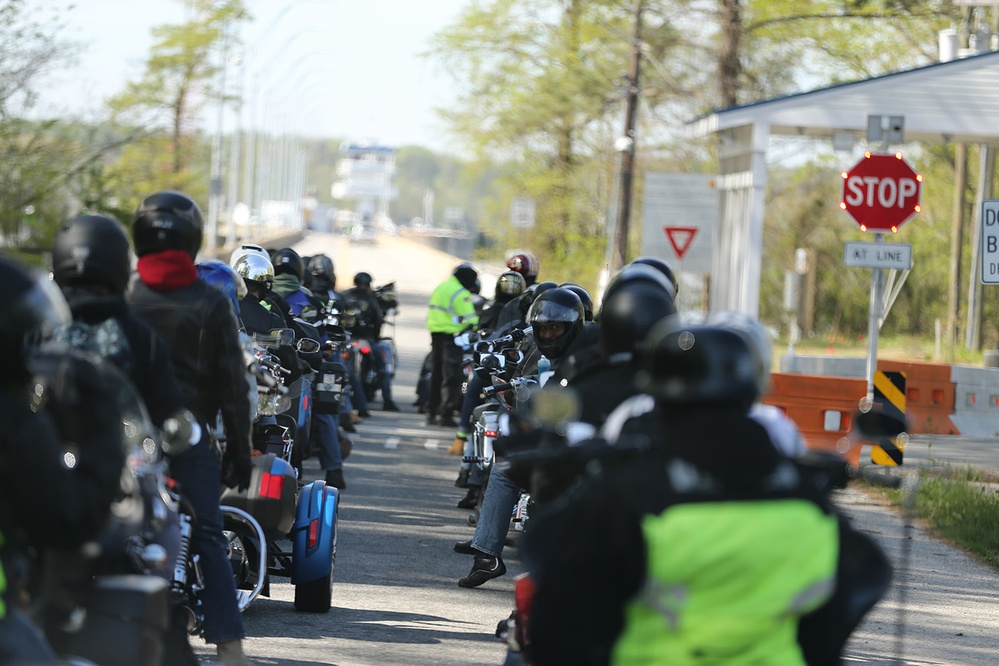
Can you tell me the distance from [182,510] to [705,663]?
3135 millimetres

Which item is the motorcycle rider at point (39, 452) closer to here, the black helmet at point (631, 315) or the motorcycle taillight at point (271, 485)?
Answer: the black helmet at point (631, 315)

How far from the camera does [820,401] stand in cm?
1705

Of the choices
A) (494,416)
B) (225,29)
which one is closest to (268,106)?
(225,29)

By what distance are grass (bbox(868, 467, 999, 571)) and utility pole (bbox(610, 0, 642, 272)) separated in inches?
706

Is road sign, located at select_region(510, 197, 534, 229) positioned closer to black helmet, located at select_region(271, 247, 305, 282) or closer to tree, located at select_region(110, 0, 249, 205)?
tree, located at select_region(110, 0, 249, 205)

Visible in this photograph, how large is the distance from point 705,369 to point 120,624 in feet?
6.14

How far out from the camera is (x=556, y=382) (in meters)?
7.37

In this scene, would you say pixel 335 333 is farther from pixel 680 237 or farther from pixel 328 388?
pixel 680 237

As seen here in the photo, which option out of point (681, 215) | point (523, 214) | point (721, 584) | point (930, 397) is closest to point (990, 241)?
point (930, 397)

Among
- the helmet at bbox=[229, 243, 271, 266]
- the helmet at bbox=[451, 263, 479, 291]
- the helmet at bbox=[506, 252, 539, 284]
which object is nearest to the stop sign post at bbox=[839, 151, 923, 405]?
the helmet at bbox=[506, 252, 539, 284]

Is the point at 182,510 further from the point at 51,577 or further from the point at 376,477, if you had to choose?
the point at 376,477

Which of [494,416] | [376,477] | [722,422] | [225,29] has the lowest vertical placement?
[376,477]

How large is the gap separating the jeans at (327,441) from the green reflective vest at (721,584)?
30.9 feet

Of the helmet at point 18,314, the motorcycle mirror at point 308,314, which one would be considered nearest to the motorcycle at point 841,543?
the helmet at point 18,314
